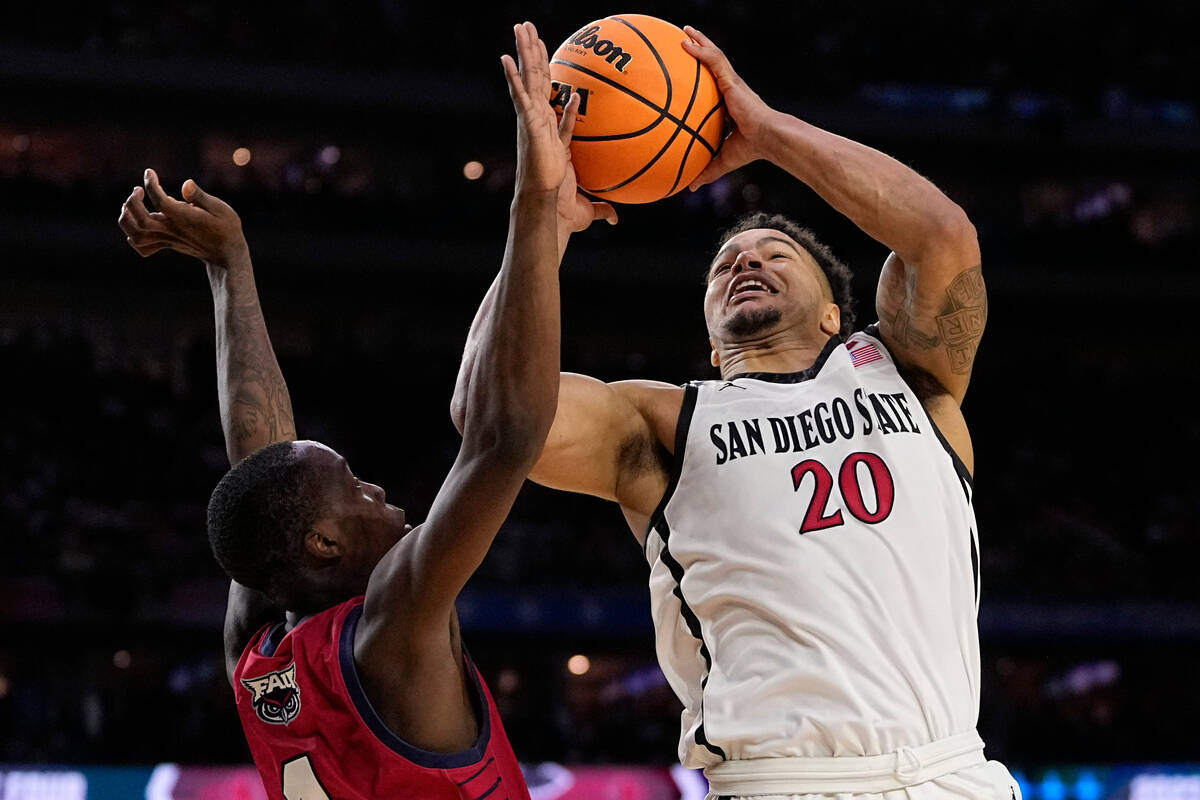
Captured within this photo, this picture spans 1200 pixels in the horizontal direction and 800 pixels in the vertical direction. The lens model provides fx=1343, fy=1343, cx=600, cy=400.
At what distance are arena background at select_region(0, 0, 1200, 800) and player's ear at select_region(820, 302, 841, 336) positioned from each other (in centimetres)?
617

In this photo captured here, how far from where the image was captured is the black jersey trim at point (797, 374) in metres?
3.30

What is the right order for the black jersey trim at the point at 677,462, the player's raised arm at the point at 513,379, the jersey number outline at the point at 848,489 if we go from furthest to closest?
the black jersey trim at the point at 677,462 < the jersey number outline at the point at 848,489 < the player's raised arm at the point at 513,379

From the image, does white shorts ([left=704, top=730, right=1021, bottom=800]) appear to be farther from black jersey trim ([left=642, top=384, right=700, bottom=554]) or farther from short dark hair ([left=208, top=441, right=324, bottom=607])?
short dark hair ([left=208, top=441, right=324, bottom=607])

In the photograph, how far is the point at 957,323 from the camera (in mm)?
3330

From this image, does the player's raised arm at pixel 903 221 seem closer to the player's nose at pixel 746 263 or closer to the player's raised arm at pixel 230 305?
the player's nose at pixel 746 263

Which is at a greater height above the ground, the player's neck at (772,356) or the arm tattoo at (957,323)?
the arm tattoo at (957,323)

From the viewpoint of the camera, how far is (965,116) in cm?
1805

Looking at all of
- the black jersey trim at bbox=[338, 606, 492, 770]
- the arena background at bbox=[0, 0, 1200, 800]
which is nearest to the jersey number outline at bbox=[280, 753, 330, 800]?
the black jersey trim at bbox=[338, 606, 492, 770]

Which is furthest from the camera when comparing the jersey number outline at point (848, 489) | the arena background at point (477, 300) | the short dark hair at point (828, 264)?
the arena background at point (477, 300)

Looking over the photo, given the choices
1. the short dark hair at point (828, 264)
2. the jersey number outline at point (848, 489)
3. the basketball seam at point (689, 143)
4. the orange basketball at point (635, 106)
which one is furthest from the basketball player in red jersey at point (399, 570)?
the short dark hair at point (828, 264)

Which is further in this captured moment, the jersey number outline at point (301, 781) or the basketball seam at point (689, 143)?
the basketball seam at point (689, 143)

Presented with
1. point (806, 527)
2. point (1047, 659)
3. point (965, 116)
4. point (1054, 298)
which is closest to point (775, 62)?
point (965, 116)

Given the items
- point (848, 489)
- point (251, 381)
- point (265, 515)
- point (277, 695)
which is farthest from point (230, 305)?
point (848, 489)

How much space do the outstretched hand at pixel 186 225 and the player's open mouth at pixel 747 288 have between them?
1312 mm
